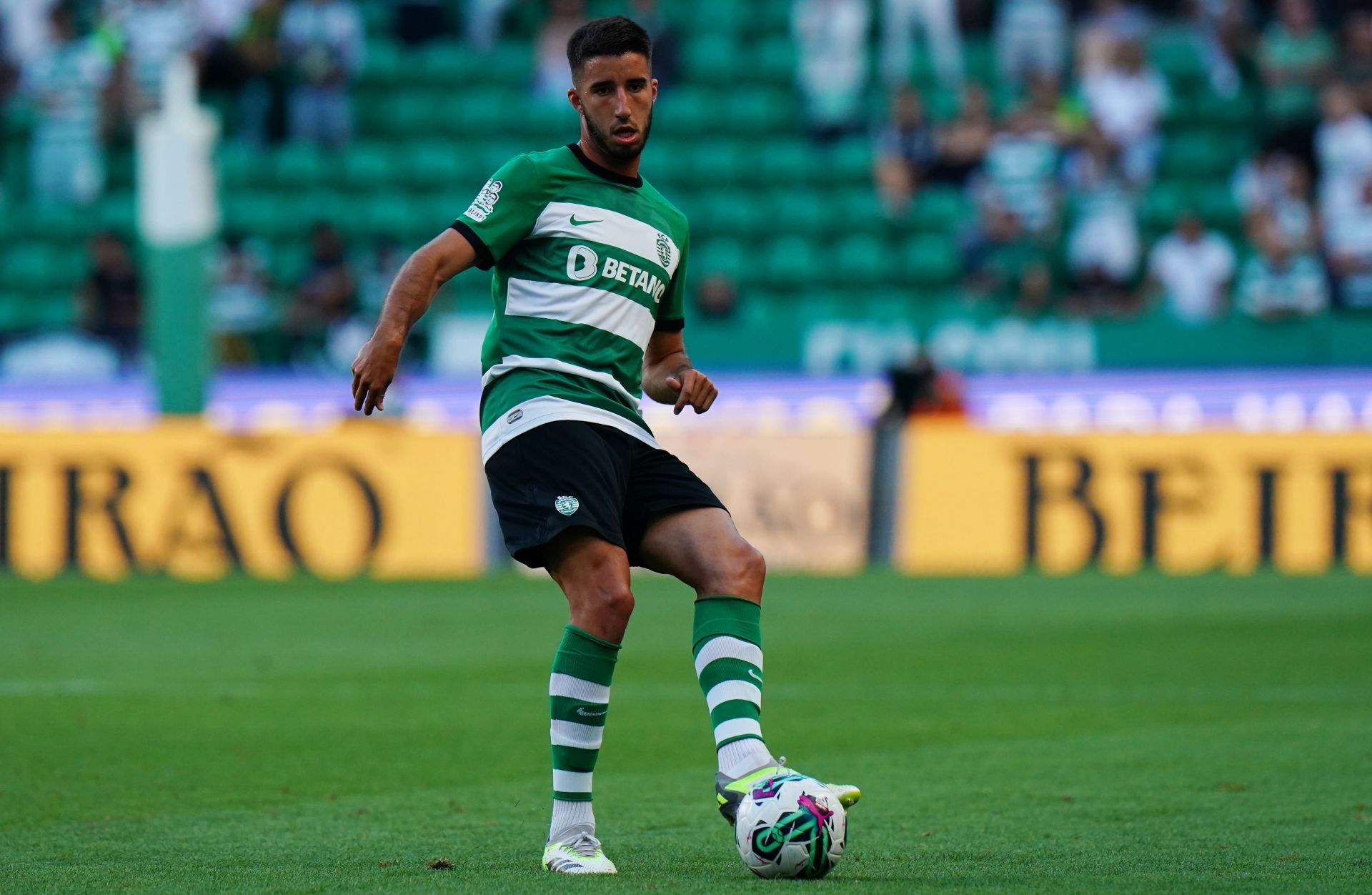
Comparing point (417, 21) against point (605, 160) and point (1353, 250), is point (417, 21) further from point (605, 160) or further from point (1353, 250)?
point (605, 160)

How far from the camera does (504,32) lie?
22828mm

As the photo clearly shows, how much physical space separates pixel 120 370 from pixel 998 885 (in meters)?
15.8

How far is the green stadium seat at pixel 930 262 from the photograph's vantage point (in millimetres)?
19828

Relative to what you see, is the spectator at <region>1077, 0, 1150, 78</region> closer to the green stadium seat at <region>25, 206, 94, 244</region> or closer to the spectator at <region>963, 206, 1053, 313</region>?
the spectator at <region>963, 206, 1053, 313</region>

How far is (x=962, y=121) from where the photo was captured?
20.3 m

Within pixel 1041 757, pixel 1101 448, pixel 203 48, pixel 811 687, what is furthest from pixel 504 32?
pixel 1041 757

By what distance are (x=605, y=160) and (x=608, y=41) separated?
0.31 meters

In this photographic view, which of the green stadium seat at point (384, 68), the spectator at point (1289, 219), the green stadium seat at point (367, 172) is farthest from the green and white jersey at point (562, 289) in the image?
the green stadium seat at point (384, 68)

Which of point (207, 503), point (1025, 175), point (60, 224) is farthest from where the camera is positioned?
point (60, 224)

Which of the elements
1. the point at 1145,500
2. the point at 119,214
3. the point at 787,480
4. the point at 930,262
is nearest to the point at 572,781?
the point at 787,480

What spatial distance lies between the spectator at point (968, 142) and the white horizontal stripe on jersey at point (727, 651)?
51.7ft

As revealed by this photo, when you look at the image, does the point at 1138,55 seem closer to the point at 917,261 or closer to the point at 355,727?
the point at 917,261

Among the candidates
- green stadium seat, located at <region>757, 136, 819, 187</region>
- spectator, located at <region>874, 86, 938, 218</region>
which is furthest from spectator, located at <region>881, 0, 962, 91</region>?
green stadium seat, located at <region>757, 136, 819, 187</region>

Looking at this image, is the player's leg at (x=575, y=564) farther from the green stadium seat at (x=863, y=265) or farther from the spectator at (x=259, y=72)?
the spectator at (x=259, y=72)
